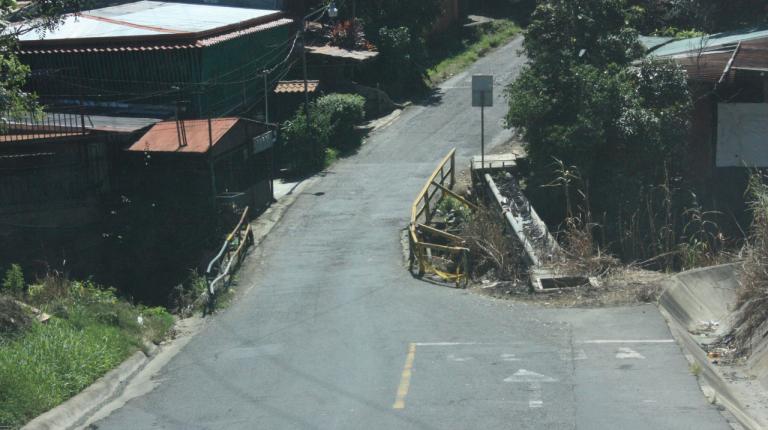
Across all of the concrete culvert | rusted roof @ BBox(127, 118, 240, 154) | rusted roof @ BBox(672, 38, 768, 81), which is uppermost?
rusted roof @ BBox(672, 38, 768, 81)

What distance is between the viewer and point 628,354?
13383mm

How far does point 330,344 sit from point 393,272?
600 cm

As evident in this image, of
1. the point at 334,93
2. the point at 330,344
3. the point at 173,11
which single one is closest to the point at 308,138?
the point at 334,93

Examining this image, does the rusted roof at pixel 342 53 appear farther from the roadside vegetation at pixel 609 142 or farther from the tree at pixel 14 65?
the tree at pixel 14 65

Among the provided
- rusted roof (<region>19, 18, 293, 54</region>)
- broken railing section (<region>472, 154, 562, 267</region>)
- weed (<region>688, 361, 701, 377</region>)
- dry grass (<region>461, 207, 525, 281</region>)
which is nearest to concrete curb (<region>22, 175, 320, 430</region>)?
dry grass (<region>461, 207, 525, 281</region>)

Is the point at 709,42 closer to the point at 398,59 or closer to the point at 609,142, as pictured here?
the point at 609,142

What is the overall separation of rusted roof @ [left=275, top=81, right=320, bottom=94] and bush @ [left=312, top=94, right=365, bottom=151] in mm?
625

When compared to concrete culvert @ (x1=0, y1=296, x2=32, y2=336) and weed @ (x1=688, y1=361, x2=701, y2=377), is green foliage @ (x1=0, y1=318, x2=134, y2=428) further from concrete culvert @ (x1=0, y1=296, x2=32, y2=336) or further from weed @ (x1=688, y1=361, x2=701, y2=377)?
weed @ (x1=688, y1=361, x2=701, y2=377)

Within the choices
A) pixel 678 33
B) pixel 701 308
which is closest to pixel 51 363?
pixel 701 308

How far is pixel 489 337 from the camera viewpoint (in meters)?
15.1

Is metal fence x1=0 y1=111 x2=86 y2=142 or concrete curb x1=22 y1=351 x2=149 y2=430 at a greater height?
metal fence x1=0 y1=111 x2=86 y2=142

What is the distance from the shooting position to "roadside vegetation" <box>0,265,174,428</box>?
11336 millimetres

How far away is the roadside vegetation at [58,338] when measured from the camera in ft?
37.2

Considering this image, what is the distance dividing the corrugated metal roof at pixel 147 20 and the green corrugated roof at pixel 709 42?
1484cm
